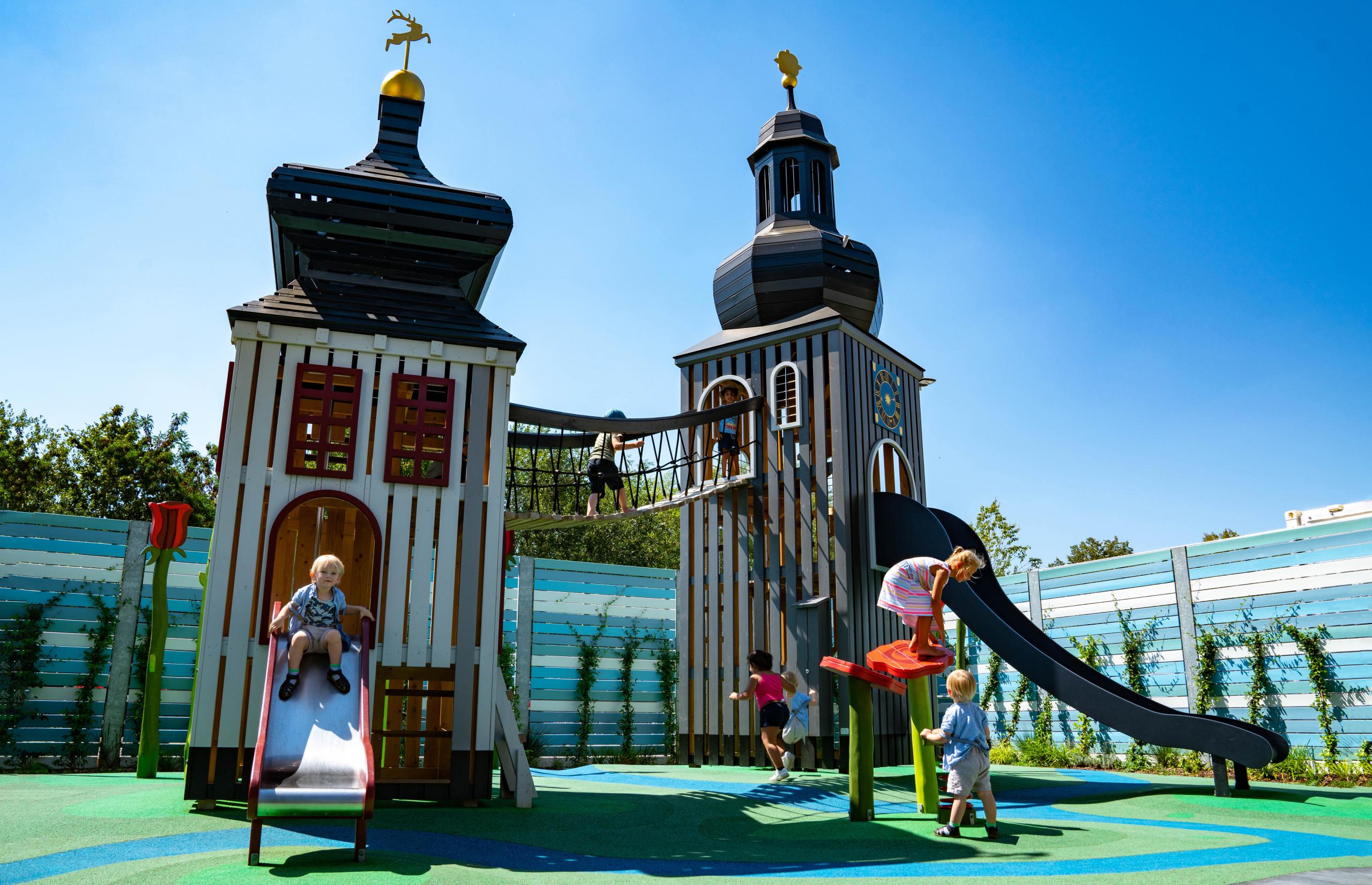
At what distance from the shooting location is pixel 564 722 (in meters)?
13.8

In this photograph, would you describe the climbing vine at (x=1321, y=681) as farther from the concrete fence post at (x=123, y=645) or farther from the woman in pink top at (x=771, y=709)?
the concrete fence post at (x=123, y=645)

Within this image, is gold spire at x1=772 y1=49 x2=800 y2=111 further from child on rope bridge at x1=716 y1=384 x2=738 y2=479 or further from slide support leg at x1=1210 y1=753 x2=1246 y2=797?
slide support leg at x1=1210 y1=753 x2=1246 y2=797

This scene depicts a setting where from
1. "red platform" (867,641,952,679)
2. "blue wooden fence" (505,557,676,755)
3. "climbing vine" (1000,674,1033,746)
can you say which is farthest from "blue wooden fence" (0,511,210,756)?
"climbing vine" (1000,674,1033,746)

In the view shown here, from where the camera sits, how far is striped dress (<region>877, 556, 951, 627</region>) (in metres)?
7.32

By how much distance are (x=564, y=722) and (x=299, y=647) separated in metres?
8.35

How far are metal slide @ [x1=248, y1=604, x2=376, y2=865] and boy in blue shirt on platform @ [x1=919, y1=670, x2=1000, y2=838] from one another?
12.0ft

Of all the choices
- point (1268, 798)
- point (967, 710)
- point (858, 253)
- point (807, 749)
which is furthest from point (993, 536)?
point (967, 710)

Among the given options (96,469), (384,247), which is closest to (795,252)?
(384,247)

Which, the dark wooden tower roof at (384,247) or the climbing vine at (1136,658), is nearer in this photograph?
the dark wooden tower roof at (384,247)

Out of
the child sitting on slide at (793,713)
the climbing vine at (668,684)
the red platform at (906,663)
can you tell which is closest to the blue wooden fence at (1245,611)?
the child sitting on slide at (793,713)

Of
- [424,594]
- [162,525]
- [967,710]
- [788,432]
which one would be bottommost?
[967,710]

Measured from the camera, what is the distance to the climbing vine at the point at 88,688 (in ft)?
35.6

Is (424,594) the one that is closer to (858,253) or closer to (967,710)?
(967,710)

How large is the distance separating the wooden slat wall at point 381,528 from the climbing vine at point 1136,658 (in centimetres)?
821
